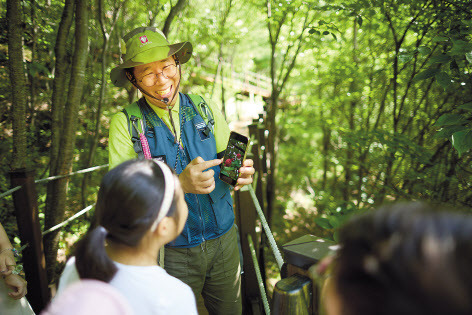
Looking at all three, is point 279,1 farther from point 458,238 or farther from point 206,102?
point 458,238

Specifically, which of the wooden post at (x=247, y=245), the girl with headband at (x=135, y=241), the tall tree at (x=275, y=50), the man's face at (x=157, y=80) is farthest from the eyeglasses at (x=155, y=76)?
the tall tree at (x=275, y=50)

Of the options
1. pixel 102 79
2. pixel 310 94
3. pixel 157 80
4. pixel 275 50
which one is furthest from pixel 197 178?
pixel 310 94

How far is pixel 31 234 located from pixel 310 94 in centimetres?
838

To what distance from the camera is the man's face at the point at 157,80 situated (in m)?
1.91

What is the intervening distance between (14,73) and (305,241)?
273cm

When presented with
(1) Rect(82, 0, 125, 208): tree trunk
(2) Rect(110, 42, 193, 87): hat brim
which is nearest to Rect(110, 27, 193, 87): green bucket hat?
(2) Rect(110, 42, 193, 87): hat brim

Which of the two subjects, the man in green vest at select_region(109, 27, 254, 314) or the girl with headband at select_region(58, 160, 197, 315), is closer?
the girl with headband at select_region(58, 160, 197, 315)

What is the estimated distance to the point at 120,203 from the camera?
105 cm

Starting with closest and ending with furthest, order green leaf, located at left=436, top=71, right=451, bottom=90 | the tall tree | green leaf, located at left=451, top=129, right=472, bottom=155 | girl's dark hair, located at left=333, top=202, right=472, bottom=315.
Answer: girl's dark hair, located at left=333, top=202, right=472, bottom=315
green leaf, located at left=451, top=129, right=472, bottom=155
green leaf, located at left=436, top=71, right=451, bottom=90
the tall tree

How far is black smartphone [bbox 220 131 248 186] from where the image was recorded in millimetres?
1882

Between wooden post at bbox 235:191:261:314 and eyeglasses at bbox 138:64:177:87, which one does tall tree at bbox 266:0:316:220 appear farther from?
eyeglasses at bbox 138:64:177:87

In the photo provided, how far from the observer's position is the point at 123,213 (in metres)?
1.06

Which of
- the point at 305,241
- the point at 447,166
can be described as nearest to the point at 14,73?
the point at 305,241

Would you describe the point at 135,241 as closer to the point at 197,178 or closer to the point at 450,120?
the point at 197,178
